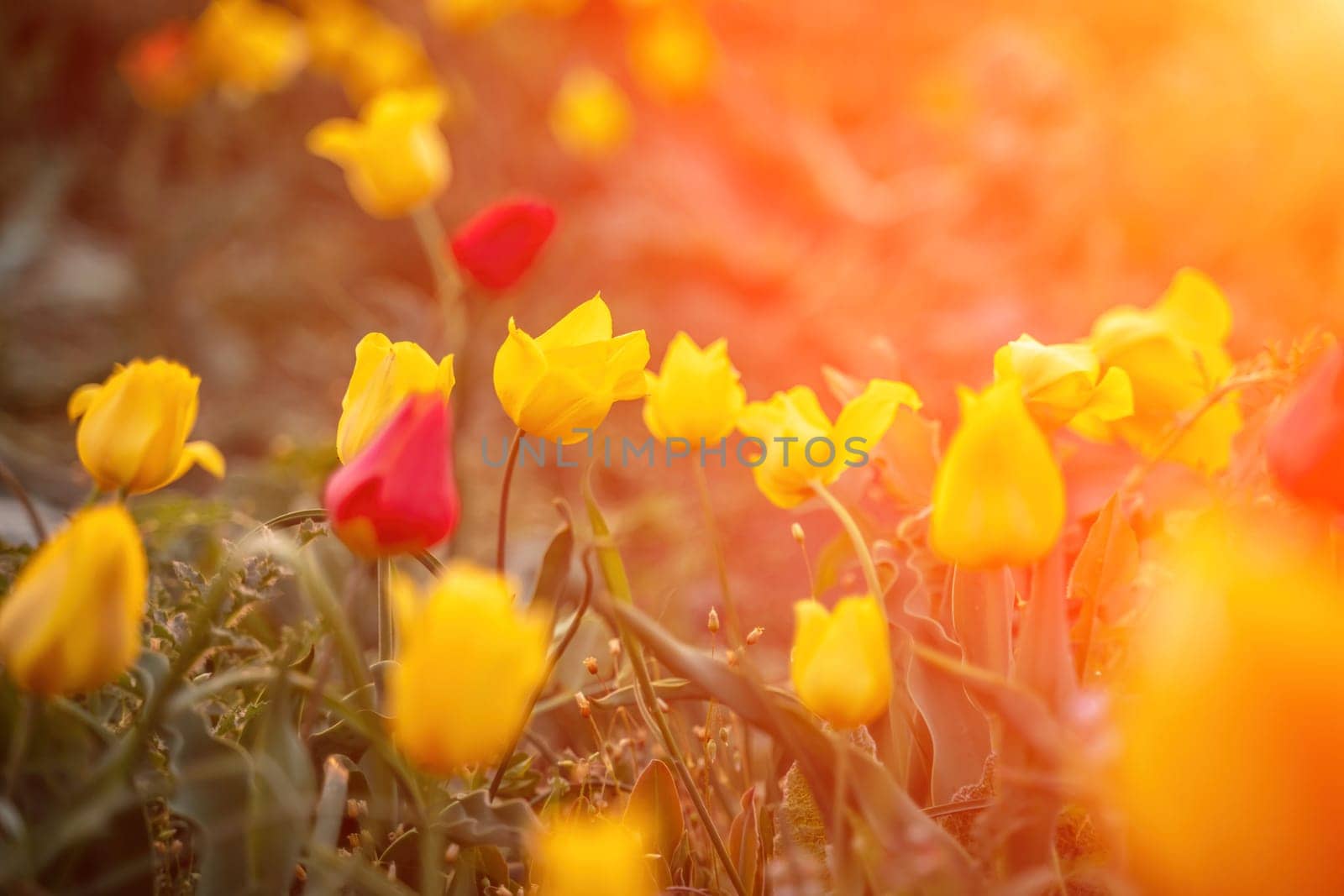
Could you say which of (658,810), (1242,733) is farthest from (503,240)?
(1242,733)

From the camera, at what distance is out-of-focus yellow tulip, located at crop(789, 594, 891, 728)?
28 cm

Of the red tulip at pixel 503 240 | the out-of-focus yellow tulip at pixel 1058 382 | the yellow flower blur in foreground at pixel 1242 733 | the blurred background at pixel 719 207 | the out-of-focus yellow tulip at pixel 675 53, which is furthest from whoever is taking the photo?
the out-of-focus yellow tulip at pixel 675 53

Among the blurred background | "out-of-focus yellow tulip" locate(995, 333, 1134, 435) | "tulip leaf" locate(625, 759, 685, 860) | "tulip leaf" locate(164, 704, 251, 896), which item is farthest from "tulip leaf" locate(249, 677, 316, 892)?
the blurred background

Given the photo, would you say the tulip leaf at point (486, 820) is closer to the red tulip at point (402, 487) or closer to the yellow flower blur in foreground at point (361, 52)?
the red tulip at point (402, 487)

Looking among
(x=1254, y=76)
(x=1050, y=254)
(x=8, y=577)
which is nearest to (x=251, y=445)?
(x=8, y=577)

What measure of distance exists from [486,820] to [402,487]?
11 centimetres

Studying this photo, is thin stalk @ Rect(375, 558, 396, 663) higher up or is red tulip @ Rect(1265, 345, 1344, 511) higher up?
thin stalk @ Rect(375, 558, 396, 663)

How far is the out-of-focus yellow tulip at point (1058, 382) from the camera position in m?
0.32

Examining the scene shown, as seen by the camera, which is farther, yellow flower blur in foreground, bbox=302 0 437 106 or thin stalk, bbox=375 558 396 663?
yellow flower blur in foreground, bbox=302 0 437 106

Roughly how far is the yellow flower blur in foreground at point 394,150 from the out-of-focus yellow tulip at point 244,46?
0.80m

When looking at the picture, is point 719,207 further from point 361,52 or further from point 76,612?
point 76,612

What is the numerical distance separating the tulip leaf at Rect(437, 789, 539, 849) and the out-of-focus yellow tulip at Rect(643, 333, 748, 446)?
0.48ft

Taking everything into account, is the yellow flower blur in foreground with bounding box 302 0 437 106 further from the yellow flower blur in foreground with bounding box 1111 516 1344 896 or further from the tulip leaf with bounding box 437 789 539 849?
the yellow flower blur in foreground with bounding box 1111 516 1344 896

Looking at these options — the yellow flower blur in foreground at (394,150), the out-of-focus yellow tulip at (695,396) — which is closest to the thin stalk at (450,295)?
the yellow flower blur in foreground at (394,150)
